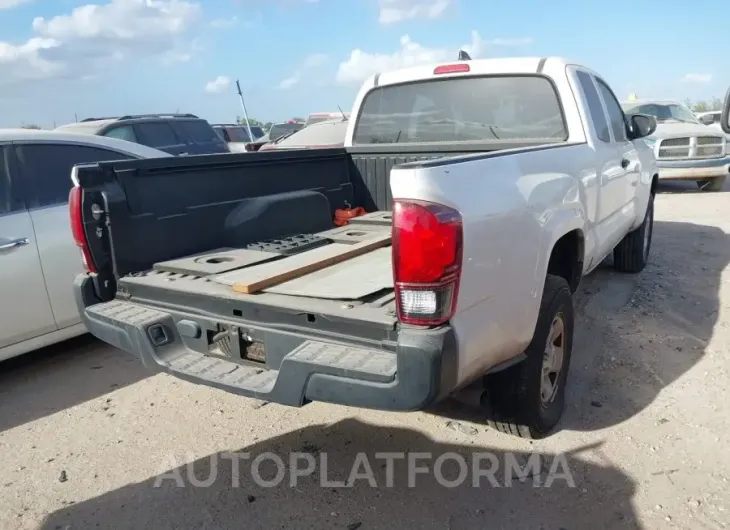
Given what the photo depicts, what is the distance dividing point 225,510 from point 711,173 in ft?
38.0

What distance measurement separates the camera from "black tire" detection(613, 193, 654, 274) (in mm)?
5984

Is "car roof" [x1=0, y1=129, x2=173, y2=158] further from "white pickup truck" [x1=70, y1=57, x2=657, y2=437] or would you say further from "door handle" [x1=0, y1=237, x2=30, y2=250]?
"white pickup truck" [x1=70, y1=57, x2=657, y2=437]

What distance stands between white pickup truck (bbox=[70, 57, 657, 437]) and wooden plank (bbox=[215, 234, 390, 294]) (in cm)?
2

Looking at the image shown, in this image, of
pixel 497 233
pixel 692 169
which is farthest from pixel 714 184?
pixel 497 233

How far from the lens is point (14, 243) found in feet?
13.1

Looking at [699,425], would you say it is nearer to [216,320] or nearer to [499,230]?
[499,230]

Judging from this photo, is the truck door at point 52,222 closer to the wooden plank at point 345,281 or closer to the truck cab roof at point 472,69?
the wooden plank at point 345,281

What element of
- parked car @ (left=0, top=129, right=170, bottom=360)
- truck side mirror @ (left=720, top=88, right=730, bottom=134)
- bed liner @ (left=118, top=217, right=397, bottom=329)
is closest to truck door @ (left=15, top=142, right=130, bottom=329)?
parked car @ (left=0, top=129, right=170, bottom=360)

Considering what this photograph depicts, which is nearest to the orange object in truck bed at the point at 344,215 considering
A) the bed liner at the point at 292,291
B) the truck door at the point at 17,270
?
the bed liner at the point at 292,291

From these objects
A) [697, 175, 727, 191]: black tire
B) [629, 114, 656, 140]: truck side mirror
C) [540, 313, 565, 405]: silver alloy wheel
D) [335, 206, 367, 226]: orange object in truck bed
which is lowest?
[697, 175, 727, 191]: black tire

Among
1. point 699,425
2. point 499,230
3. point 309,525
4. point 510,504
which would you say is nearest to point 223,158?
point 499,230

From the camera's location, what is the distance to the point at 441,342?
7.29ft

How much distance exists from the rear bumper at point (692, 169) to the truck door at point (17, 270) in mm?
10767

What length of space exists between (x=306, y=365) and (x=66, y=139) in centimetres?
320
